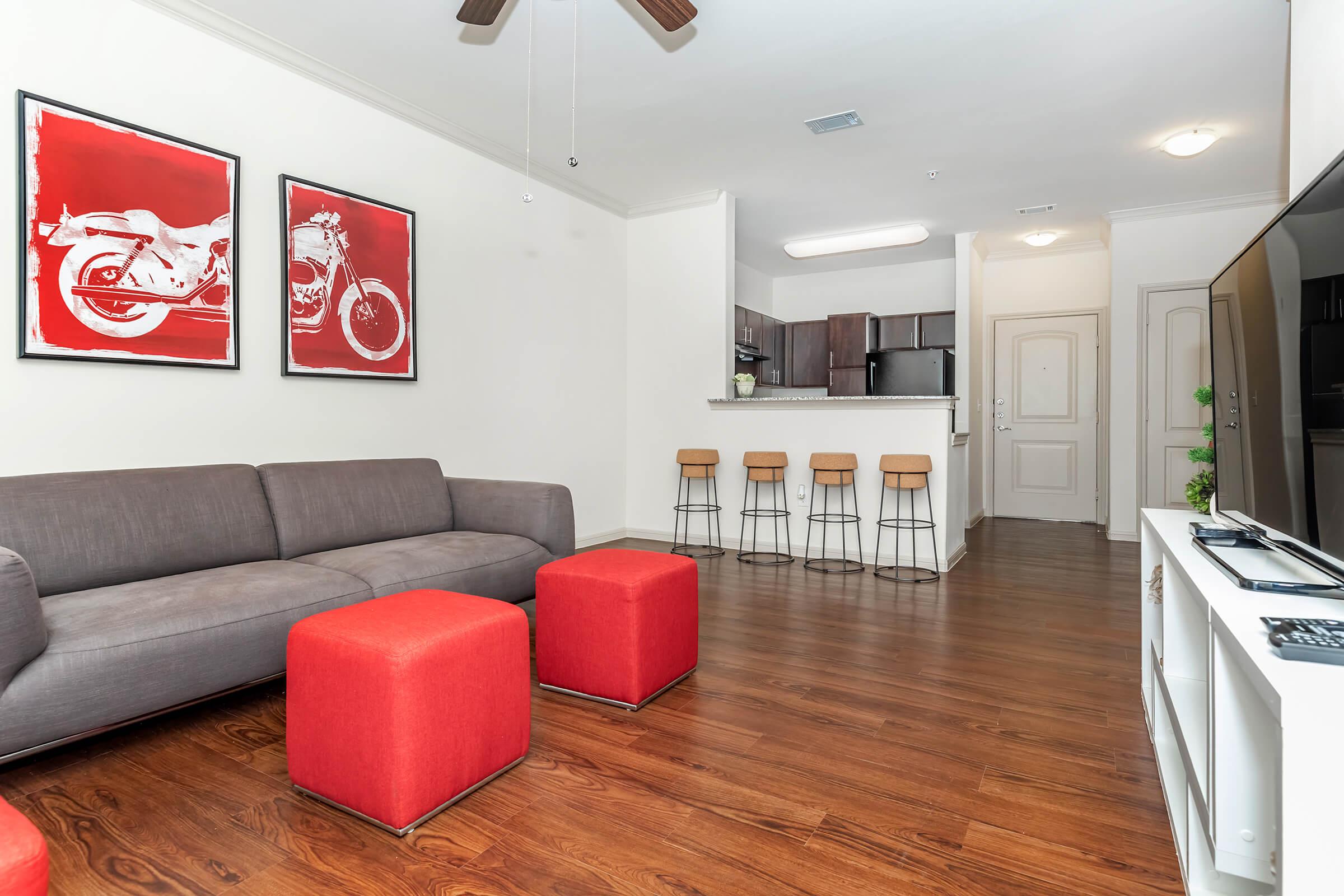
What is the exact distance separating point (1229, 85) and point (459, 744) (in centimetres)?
489

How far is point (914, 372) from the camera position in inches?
270

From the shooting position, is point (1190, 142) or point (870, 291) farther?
point (870, 291)

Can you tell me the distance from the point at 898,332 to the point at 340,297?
5612 millimetres

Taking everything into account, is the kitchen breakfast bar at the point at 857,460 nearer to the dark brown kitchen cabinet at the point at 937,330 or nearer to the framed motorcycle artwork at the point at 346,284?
the dark brown kitchen cabinet at the point at 937,330

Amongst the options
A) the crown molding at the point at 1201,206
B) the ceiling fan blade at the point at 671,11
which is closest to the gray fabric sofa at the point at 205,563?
the ceiling fan blade at the point at 671,11

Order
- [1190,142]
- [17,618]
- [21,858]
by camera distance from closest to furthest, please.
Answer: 1. [21,858]
2. [17,618]
3. [1190,142]

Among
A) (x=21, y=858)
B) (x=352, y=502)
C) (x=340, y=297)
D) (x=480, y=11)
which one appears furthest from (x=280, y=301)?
(x=21, y=858)

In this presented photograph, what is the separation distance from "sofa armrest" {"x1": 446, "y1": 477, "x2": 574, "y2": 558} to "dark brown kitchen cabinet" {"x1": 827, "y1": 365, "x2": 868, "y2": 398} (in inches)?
181

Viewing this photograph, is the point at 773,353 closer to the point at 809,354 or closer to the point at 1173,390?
the point at 809,354

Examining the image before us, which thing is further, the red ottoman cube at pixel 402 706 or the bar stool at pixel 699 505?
the bar stool at pixel 699 505

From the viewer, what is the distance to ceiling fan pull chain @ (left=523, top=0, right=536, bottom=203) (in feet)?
10.7

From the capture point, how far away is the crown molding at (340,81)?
311cm

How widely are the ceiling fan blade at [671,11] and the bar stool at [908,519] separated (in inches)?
122

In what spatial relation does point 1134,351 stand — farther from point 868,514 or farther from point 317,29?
point 317,29
